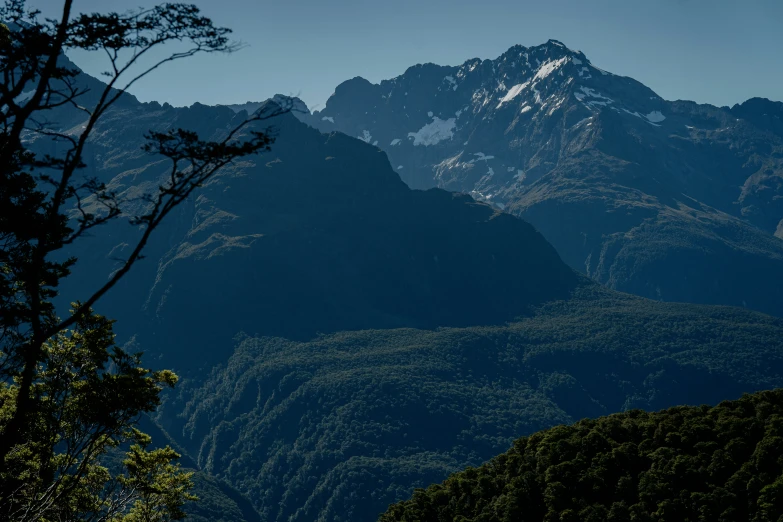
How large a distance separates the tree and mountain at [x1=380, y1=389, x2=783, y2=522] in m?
41.7

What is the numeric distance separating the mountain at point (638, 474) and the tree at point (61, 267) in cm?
4169

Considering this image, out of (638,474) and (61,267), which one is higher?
(61,267)

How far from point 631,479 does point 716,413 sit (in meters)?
14.1

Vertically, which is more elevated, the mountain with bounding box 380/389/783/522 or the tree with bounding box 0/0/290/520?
the tree with bounding box 0/0/290/520

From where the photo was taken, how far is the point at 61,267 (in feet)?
103

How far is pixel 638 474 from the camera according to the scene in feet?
232

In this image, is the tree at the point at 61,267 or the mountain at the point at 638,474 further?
the mountain at the point at 638,474

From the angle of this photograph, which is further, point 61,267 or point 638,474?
point 638,474

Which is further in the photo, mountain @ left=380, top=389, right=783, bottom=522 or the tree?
mountain @ left=380, top=389, right=783, bottom=522

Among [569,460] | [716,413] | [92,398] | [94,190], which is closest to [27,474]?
[92,398]

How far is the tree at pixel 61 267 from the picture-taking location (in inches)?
963

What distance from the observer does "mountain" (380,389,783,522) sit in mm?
61906

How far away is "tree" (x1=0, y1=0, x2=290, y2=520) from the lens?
80.3ft

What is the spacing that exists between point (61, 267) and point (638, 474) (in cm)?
5666
